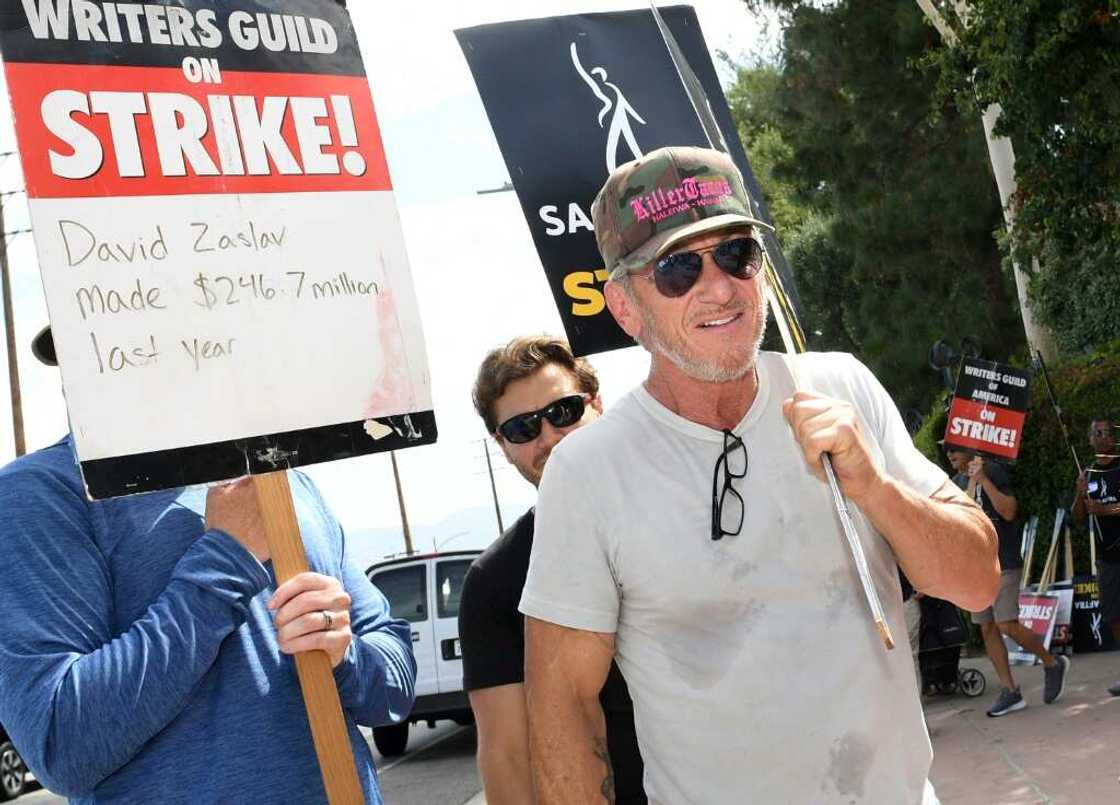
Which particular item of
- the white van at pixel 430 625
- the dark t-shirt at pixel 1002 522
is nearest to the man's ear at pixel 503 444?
the dark t-shirt at pixel 1002 522

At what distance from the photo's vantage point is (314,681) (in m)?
2.34

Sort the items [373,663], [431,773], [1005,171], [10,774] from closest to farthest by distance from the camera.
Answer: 1. [373,663]
2. [431,773]
3. [10,774]
4. [1005,171]

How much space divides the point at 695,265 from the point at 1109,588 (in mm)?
8171

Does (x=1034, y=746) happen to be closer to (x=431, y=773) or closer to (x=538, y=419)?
(x=431, y=773)

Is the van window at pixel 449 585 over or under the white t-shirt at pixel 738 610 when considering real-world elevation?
under

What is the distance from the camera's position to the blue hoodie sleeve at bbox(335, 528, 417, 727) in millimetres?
2570

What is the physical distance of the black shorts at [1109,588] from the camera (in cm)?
948

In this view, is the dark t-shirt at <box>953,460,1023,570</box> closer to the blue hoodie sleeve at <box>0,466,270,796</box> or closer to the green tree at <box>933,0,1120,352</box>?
the green tree at <box>933,0,1120,352</box>

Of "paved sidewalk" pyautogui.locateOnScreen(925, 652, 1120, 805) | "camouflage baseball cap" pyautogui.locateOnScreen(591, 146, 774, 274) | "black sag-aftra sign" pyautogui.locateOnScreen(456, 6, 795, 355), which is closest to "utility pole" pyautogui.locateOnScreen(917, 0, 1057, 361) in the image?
"paved sidewalk" pyautogui.locateOnScreen(925, 652, 1120, 805)

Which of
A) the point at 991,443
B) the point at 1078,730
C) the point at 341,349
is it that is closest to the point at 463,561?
the point at 991,443

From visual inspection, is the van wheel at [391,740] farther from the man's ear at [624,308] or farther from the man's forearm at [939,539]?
the man's forearm at [939,539]

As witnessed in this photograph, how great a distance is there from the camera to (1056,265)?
17.5 meters

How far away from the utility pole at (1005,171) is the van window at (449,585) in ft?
20.9

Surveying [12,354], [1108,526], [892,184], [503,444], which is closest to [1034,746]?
[1108,526]
